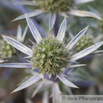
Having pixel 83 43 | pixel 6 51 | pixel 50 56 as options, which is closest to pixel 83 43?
pixel 83 43

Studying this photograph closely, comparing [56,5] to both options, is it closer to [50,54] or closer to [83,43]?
[83,43]

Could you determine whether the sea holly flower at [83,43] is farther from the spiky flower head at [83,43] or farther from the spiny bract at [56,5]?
the spiny bract at [56,5]

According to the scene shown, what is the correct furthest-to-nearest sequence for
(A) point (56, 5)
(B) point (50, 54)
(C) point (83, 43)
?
(A) point (56, 5)
(C) point (83, 43)
(B) point (50, 54)

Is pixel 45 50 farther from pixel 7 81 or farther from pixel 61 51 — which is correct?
pixel 7 81

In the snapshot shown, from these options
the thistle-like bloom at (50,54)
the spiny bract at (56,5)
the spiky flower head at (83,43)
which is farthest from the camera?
the spiny bract at (56,5)

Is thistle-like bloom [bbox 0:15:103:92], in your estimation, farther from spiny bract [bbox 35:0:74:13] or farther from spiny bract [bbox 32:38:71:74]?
spiny bract [bbox 35:0:74:13]

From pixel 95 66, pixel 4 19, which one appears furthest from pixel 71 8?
pixel 4 19

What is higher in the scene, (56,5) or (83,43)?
(56,5)

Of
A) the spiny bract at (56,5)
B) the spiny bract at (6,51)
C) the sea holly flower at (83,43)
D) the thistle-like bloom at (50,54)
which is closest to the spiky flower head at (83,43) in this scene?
the sea holly flower at (83,43)
